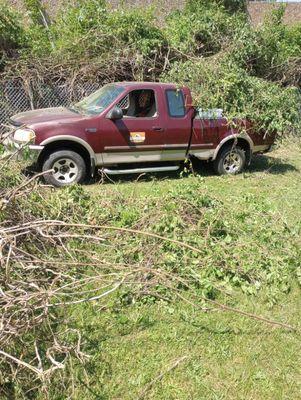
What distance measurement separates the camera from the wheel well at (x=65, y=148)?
7402mm

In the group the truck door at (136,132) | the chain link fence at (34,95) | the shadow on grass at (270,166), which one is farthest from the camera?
the chain link fence at (34,95)

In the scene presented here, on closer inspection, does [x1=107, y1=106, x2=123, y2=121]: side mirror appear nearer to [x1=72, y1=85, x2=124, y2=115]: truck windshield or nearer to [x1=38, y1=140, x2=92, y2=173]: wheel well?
[x1=72, y1=85, x2=124, y2=115]: truck windshield

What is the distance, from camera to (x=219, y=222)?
5391 millimetres

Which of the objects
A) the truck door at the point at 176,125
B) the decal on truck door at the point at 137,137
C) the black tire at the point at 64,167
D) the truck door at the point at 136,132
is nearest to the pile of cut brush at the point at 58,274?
the black tire at the point at 64,167

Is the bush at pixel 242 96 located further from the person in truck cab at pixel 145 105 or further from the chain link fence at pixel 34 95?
the chain link fence at pixel 34 95

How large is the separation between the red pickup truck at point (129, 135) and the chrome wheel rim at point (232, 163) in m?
0.02

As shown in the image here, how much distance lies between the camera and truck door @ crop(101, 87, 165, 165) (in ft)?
25.4

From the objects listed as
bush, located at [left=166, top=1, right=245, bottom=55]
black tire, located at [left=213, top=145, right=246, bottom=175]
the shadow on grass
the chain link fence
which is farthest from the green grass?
bush, located at [left=166, top=1, right=245, bottom=55]

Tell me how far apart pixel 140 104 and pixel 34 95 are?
3.46 meters

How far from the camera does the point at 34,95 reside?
10.7 m

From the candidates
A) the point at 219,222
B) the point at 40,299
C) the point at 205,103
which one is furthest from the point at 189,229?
the point at 205,103

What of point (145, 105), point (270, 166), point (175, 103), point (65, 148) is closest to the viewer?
point (65, 148)

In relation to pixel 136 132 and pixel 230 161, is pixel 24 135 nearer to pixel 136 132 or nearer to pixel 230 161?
pixel 136 132

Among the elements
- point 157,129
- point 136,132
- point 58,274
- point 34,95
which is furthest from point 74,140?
point 58,274
